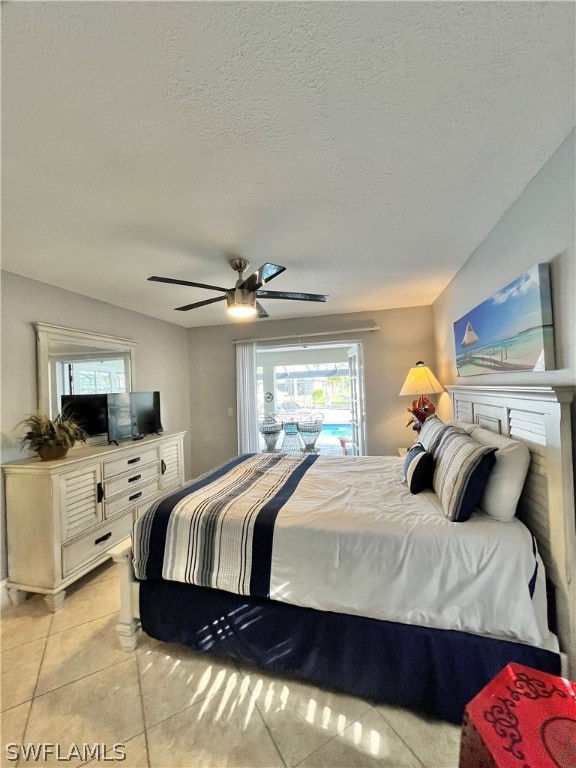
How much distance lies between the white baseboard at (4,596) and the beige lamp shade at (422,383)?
3.76 meters

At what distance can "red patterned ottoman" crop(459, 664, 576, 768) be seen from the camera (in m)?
0.79

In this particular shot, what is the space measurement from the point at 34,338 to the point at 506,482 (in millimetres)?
3405

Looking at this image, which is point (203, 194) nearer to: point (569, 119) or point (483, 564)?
point (569, 119)

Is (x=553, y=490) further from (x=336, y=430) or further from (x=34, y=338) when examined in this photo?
(x=336, y=430)

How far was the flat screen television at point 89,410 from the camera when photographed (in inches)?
108

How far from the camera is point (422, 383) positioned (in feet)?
10.6

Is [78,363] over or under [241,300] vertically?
under

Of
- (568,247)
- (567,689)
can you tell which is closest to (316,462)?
(567,689)

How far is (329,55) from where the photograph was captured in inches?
35.8

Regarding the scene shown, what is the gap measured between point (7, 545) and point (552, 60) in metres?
3.83

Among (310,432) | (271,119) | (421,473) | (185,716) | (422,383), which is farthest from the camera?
(310,432)

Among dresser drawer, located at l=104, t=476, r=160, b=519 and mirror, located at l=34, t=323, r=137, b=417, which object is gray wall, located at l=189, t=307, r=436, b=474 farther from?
dresser drawer, located at l=104, t=476, r=160, b=519

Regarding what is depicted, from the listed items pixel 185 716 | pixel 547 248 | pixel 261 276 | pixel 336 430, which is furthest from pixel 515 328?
pixel 336 430

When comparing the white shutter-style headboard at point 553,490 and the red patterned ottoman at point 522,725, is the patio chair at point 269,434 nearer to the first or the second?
the white shutter-style headboard at point 553,490
